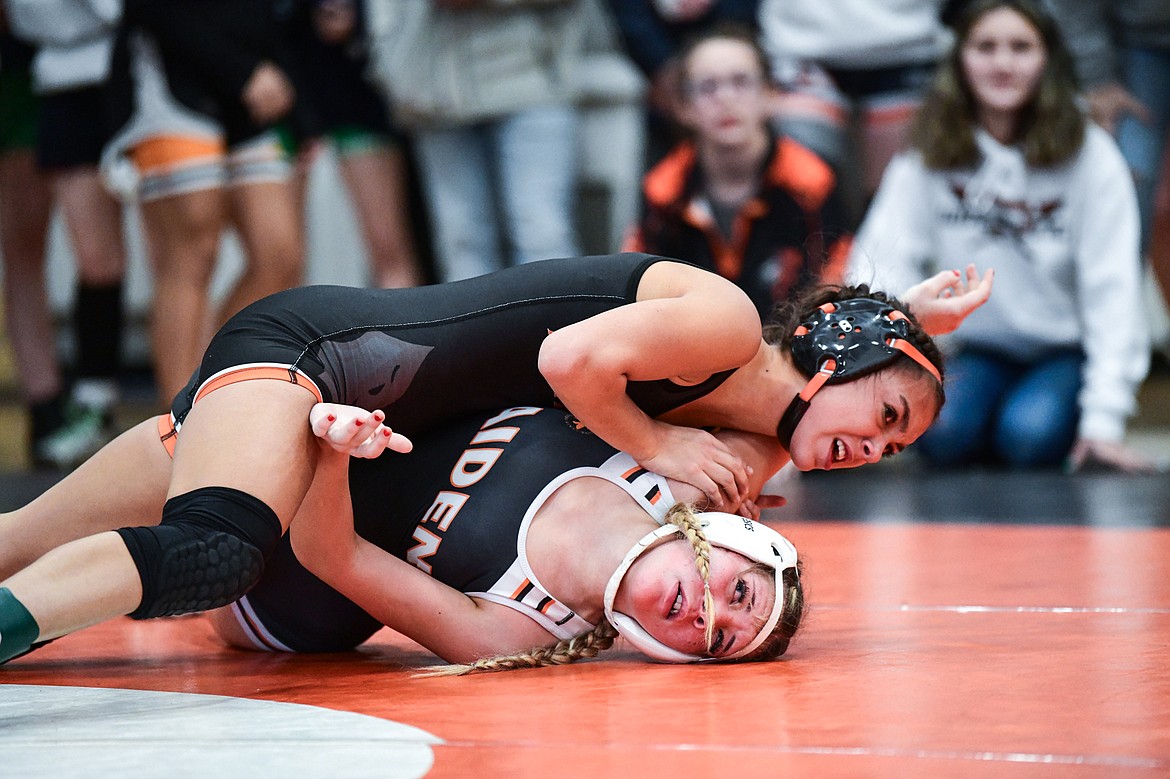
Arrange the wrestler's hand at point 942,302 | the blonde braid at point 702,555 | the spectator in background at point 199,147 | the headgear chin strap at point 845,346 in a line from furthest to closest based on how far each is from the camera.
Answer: the spectator in background at point 199,147 < the wrestler's hand at point 942,302 < the headgear chin strap at point 845,346 < the blonde braid at point 702,555

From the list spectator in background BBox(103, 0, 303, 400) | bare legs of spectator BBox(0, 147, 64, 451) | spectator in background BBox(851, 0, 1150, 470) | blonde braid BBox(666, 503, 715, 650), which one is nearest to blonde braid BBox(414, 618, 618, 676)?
blonde braid BBox(666, 503, 715, 650)

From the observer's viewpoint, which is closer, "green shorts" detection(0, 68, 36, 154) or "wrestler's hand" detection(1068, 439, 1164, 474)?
"wrestler's hand" detection(1068, 439, 1164, 474)

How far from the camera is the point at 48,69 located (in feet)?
17.2

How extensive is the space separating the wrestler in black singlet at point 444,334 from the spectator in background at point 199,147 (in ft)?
7.78

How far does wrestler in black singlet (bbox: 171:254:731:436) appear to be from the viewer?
2.43 m

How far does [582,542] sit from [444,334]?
16.1 inches

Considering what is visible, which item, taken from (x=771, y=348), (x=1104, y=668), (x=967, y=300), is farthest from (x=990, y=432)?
(x=1104, y=668)

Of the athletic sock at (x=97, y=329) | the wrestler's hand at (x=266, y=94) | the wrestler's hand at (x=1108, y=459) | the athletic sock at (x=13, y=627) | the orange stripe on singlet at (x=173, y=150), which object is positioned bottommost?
the wrestler's hand at (x=1108, y=459)

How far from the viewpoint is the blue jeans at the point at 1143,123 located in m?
5.23

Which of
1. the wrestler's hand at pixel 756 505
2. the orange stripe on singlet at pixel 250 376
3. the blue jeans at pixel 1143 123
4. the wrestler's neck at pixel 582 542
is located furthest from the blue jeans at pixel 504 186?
the orange stripe on singlet at pixel 250 376

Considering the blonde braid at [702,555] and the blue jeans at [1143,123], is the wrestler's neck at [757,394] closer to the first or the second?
the blonde braid at [702,555]

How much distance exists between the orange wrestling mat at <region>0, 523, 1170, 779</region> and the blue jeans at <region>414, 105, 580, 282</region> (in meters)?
2.44

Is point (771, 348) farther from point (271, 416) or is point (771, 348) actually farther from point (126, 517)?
point (126, 517)

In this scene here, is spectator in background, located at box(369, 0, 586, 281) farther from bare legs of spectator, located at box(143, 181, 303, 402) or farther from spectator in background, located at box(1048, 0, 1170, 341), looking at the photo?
spectator in background, located at box(1048, 0, 1170, 341)
